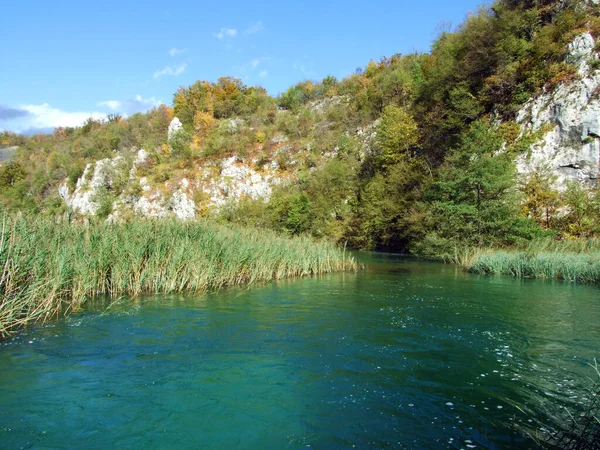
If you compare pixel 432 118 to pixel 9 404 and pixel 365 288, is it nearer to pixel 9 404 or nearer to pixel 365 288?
pixel 365 288

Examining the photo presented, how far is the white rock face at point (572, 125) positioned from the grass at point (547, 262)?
8.15m

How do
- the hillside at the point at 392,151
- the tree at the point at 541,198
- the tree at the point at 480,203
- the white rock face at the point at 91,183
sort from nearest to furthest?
1. the tree at the point at 480,203
2. the tree at the point at 541,198
3. the hillside at the point at 392,151
4. the white rock face at the point at 91,183

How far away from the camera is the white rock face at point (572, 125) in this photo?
27.5 metres

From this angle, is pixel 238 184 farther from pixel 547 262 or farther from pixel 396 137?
pixel 547 262

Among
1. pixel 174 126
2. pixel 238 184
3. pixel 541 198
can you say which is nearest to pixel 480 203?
pixel 541 198

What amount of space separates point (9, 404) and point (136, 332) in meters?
3.28

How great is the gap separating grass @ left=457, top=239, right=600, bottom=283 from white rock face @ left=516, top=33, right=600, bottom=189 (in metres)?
8.15

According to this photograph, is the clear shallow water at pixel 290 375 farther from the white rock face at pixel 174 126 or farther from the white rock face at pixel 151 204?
the white rock face at pixel 174 126

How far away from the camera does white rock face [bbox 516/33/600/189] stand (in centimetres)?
2752

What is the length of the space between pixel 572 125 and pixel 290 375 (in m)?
30.9

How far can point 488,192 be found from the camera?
26328 millimetres

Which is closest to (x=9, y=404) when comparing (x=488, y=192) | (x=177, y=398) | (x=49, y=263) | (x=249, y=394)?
(x=177, y=398)

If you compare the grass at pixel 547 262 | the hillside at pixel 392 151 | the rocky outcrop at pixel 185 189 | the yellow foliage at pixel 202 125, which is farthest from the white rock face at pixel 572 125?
the yellow foliage at pixel 202 125

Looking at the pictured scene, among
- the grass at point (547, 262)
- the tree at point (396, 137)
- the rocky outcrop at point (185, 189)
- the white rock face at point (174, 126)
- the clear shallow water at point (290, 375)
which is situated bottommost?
the clear shallow water at point (290, 375)
